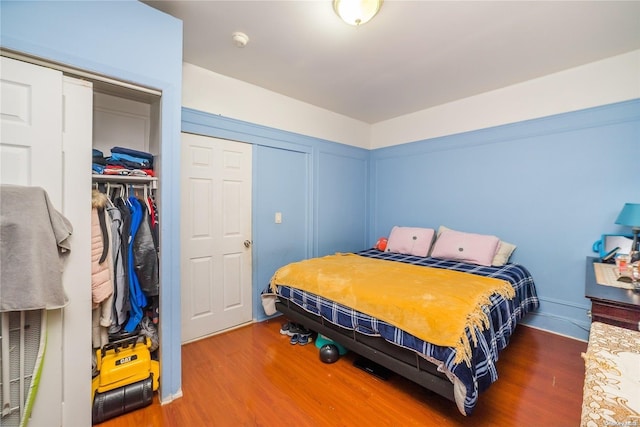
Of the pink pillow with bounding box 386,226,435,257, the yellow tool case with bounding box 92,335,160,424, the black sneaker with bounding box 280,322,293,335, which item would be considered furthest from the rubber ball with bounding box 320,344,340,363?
the pink pillow with bounding box 386,226,435,257

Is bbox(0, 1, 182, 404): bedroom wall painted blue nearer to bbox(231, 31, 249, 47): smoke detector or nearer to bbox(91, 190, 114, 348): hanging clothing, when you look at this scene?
bbox(91, 190, 114, 348): hanging clothing

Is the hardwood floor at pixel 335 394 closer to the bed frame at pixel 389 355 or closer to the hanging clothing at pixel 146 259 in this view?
the bed frame at pixel 389 355

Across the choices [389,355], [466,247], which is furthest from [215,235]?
[466,247]

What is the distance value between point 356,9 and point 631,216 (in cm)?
261

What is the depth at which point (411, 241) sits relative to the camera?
3279 millimetres

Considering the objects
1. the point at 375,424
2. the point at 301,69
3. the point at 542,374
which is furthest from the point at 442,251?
the point at 301,69

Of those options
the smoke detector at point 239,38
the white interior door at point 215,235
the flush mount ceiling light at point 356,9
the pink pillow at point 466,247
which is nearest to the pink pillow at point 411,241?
the pink pillow at point 466,247

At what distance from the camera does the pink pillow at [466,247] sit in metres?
2.70

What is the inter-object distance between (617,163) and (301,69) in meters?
3.04

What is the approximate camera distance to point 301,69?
254cm

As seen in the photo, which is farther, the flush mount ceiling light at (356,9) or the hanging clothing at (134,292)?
the hanging clothing at (134,292)

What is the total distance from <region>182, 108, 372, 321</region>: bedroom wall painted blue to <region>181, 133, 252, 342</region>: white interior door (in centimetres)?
11

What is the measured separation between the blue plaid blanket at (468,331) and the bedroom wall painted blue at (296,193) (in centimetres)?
69

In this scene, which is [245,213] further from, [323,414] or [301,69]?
[323,414]
